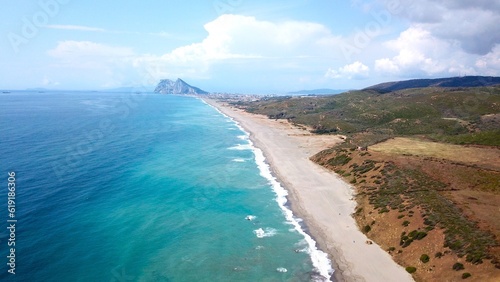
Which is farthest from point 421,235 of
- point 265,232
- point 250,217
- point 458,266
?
point 250,217

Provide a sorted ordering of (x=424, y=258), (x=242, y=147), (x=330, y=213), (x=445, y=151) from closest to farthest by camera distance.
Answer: (x=424, y=258), (x=330, y=213), (x=445, y=151), (x=242, y=147)

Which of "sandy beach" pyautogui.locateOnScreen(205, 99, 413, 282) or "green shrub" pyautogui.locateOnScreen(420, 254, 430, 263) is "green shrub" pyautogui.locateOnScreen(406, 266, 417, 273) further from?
"green shrub" pyautogui.locateOnScreen(420, 254, 430, 263)

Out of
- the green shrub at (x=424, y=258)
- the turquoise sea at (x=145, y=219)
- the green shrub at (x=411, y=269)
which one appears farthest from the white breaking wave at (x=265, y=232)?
the green shrub at (x=424, y=258)

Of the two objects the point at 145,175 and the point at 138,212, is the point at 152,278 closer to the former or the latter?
the point at 138,212

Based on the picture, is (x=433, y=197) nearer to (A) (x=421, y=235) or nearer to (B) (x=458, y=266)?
(A) (x=421, y=235)

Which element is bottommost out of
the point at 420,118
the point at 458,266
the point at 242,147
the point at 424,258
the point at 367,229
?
the point at 367,229

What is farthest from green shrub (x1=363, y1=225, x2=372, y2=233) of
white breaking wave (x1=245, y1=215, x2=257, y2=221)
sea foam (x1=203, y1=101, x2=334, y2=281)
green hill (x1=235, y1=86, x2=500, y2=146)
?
green hill (x1=235, y1=86, x2=500, y2=146)
